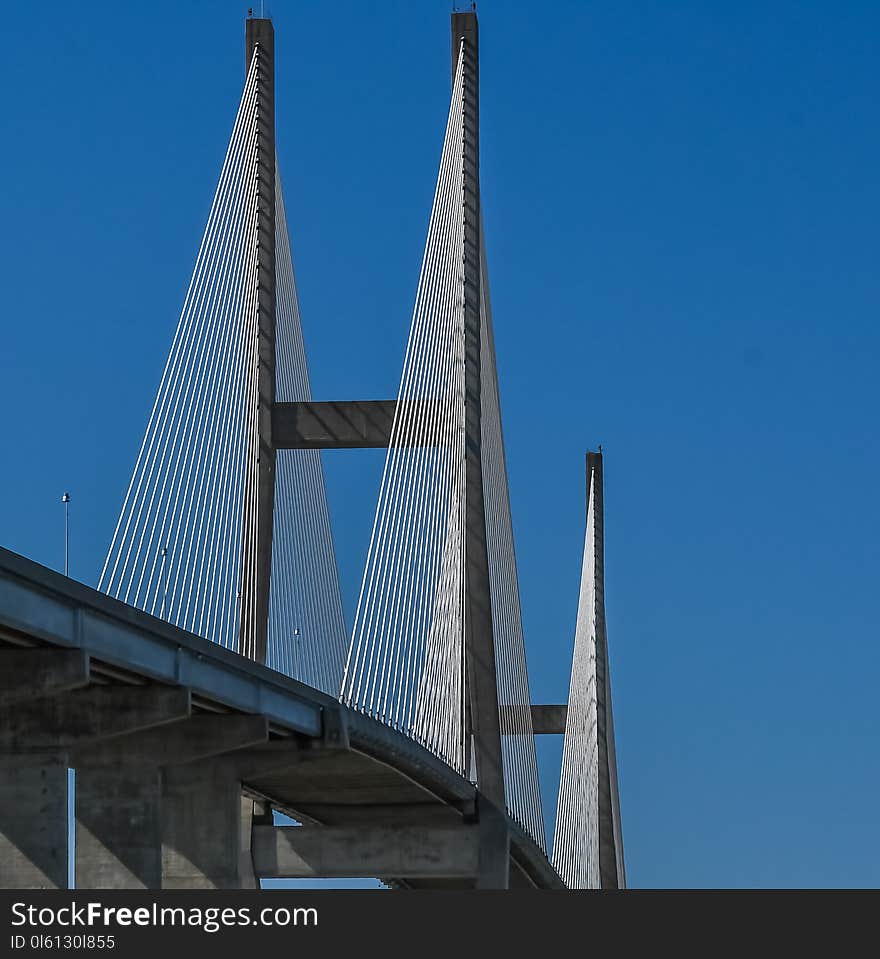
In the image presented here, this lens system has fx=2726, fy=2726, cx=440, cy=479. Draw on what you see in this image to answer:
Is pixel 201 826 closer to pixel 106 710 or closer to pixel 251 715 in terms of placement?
pixel 251 715

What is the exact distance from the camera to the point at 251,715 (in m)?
41.5

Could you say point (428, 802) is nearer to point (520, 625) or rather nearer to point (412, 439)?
point (520, 625)

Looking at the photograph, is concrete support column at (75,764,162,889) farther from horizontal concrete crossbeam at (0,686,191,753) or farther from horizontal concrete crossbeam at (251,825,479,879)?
horizontal concrete crossbeam at (251,825,479,879)

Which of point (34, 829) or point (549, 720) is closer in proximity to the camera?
point (34, 829)

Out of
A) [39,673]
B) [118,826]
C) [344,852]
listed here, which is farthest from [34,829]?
[344,852]

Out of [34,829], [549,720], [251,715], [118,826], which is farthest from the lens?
[549,720]

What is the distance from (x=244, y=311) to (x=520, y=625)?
406 inches

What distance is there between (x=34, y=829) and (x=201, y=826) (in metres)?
12.0

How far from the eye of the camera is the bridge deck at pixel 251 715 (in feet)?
104

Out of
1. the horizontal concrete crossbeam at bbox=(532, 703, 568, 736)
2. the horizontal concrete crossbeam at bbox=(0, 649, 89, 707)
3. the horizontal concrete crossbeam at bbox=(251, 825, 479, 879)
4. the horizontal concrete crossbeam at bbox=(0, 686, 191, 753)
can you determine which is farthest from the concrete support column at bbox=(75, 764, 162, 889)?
the horizontal concrete crossbeam at bbox=(532, 703, 568, 736)

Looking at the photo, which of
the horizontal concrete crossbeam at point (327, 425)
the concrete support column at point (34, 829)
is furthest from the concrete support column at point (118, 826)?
the horizontal concrete crossbeam at point (327, 425)

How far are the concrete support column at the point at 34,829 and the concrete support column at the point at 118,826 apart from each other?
576 centimetres

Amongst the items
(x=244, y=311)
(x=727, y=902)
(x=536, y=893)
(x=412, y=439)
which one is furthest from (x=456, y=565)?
(x=727, y=902)

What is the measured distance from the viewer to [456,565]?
1874 inches
